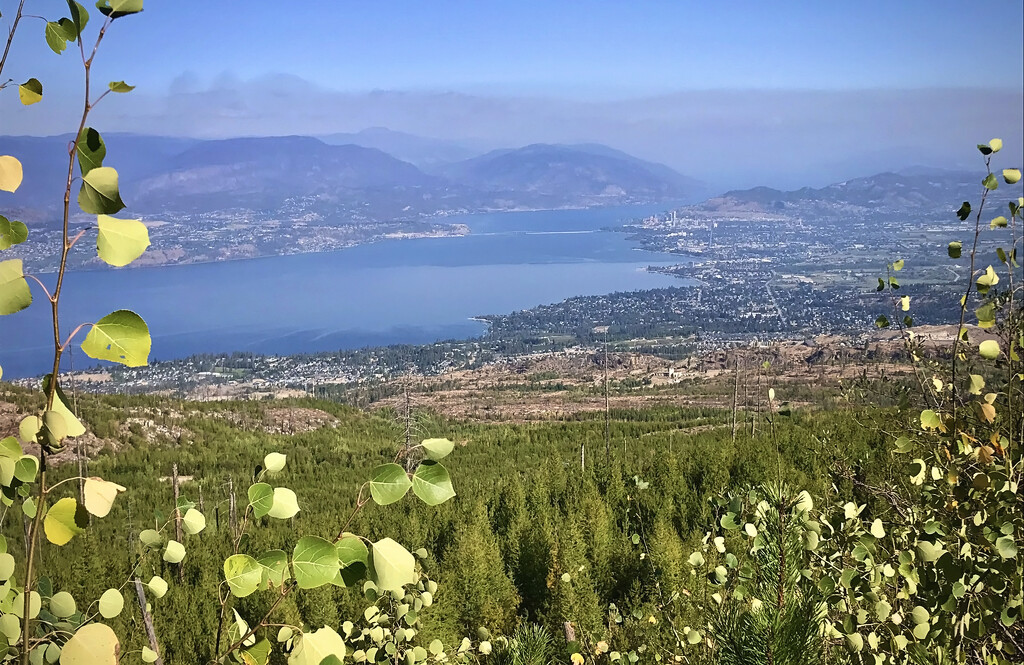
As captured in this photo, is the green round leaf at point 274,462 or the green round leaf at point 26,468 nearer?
the green round leaf at point 26,468

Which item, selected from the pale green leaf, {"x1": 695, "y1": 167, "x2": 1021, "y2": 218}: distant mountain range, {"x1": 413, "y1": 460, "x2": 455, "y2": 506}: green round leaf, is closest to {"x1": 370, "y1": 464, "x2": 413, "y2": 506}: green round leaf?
{"x1": 413, "y1": 460, "x2": 455, "y2": 506}: green round leaf

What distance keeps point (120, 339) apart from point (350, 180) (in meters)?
149

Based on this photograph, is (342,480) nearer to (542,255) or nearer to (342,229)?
(542,255)

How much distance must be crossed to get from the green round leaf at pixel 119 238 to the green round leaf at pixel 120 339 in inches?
1.4

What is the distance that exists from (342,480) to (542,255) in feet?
242

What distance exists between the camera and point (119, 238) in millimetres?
458

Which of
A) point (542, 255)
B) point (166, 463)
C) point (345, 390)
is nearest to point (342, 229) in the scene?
point (542, 255)

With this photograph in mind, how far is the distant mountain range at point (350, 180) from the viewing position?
107438 millimetres

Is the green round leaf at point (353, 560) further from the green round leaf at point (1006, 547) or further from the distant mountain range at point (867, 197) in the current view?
the distant mountain range at point (867, 197)

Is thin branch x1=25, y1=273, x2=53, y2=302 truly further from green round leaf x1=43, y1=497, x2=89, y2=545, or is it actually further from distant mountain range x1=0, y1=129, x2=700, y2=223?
distant mountain range x1=0, y1=129, x2=700, y2=223

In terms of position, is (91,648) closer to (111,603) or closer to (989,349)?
(111,603)

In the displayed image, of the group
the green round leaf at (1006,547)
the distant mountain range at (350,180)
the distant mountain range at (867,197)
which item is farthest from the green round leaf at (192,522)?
the distant mountain range at (350,180)

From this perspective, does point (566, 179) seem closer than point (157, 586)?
No

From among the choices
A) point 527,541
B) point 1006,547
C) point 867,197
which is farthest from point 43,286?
point 867,197
